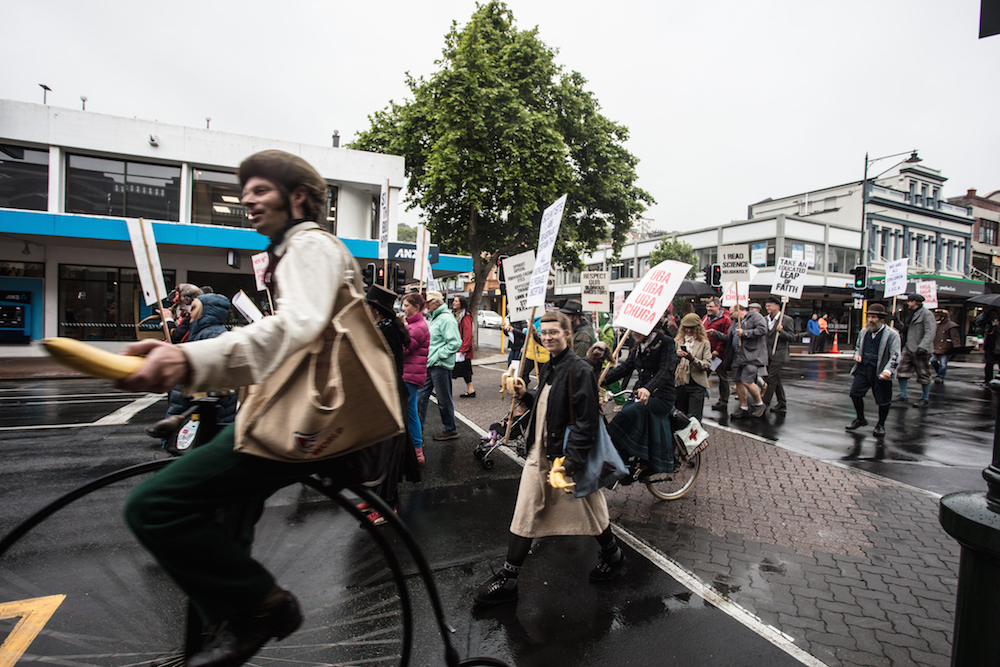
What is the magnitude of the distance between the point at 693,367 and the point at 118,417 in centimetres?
888

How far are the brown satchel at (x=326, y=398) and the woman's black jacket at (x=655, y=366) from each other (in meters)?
3.72

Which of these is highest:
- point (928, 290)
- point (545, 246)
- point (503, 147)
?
point (503, 147)

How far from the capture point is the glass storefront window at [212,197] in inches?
797

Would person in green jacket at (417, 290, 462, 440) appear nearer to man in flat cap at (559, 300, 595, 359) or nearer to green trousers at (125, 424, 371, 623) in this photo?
man in flat cap at (559, 300, 595, 359)

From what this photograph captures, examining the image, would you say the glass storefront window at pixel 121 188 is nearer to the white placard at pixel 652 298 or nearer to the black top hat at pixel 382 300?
the black top hat at pixel 382 300

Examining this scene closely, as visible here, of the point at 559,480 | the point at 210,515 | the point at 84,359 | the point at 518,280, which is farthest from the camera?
the point at 518,280

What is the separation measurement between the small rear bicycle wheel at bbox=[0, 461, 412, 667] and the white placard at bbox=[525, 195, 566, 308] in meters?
3.28

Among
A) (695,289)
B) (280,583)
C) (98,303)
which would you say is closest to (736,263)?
(695,289)

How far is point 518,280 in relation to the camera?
25.9 ft

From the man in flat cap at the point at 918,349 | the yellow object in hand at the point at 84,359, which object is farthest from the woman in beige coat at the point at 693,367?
the man in flat cap at the point at 918,349

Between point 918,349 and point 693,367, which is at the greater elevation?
point 918,349

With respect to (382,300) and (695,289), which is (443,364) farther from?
(695,289)

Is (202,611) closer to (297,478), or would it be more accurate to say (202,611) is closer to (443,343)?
(297,478)

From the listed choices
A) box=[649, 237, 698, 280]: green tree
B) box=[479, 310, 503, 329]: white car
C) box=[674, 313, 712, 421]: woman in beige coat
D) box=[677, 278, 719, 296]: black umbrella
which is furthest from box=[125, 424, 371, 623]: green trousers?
box=[649, 237, 698, 280]: green tree
